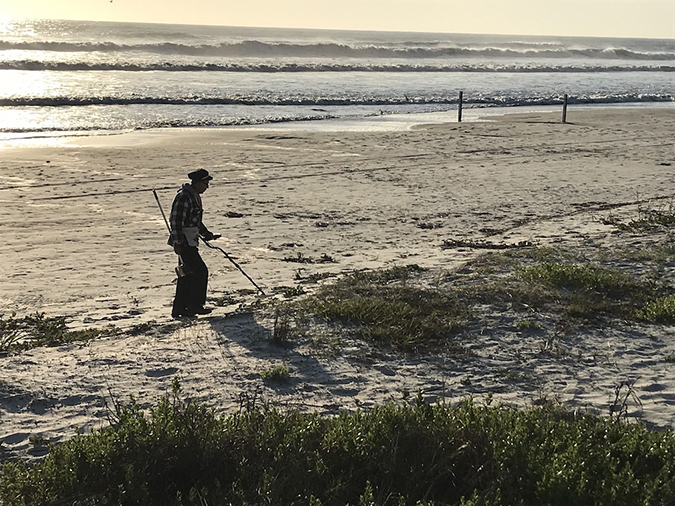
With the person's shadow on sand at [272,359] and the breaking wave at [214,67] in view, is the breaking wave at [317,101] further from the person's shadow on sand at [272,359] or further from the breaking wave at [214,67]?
the person's shadow on sand at [272,359]

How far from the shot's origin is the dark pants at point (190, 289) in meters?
8.39

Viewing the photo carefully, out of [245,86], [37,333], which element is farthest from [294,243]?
[245,86]

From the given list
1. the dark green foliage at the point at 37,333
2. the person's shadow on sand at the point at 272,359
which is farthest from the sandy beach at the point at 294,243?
the dark green foliage at the point at 37,333

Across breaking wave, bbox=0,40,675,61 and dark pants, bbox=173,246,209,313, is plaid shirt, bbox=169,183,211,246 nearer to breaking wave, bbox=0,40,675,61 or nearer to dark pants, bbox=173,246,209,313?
dark pants, bbox=173,246,209,313

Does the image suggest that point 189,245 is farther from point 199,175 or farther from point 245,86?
point 245,86

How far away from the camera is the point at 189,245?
863 cm

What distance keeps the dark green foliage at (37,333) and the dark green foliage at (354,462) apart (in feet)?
8.28

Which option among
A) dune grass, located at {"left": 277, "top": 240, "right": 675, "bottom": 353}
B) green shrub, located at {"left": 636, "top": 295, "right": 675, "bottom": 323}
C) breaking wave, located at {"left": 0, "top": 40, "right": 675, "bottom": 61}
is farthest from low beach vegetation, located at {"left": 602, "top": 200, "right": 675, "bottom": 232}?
breaking wave, located at {"left": 0, "top": 40, "right": 675, "bottom": 61}

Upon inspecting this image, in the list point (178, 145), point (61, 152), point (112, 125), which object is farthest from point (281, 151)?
point (112, 125)

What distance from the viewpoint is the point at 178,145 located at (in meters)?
21.8

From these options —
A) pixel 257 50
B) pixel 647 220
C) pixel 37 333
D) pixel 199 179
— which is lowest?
pixel 37 333

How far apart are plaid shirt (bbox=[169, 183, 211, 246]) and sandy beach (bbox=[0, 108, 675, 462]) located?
868mm

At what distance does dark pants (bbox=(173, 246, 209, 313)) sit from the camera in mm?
8391

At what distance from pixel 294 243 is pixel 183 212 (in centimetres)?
355
